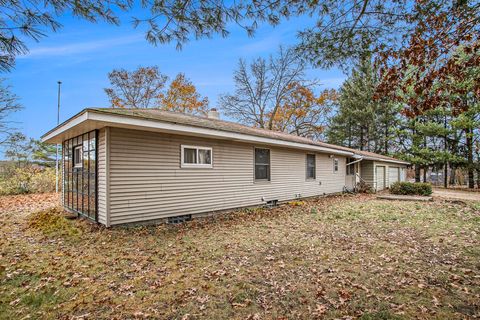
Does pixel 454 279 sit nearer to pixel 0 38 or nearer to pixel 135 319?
pixel 135 319

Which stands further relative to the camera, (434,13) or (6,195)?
(6,195)

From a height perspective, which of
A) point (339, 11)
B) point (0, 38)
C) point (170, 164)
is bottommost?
point (170, 164)

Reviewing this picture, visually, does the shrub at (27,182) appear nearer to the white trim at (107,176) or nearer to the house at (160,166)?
the house at (160,166)

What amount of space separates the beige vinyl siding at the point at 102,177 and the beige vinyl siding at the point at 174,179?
0.50ft

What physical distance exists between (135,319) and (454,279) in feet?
14.7

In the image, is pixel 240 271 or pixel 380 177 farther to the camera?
pixel 380 177

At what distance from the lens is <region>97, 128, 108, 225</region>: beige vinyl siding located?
6254 mm

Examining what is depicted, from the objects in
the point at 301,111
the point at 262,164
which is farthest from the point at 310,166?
the point at 301,111

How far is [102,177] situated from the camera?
21.1ft

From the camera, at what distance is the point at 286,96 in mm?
25422

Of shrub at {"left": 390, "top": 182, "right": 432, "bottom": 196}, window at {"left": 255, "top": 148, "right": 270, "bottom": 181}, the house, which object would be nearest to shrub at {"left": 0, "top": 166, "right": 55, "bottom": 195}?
the house

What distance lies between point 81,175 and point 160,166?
2599mm

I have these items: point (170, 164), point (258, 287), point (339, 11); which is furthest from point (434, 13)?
point (170, 164)

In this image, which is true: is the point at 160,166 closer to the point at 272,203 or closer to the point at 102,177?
the point at 102,177
